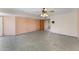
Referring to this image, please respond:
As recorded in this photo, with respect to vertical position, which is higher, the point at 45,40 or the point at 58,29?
the point at 58,29

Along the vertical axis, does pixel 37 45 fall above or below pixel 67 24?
below

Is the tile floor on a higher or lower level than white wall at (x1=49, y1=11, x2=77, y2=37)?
lower

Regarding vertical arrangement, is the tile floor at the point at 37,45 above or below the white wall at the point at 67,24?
below

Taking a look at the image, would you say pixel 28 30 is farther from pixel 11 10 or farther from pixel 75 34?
pixel 75 34

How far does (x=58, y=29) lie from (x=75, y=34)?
0.40 meters

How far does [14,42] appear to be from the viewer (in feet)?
4.49
